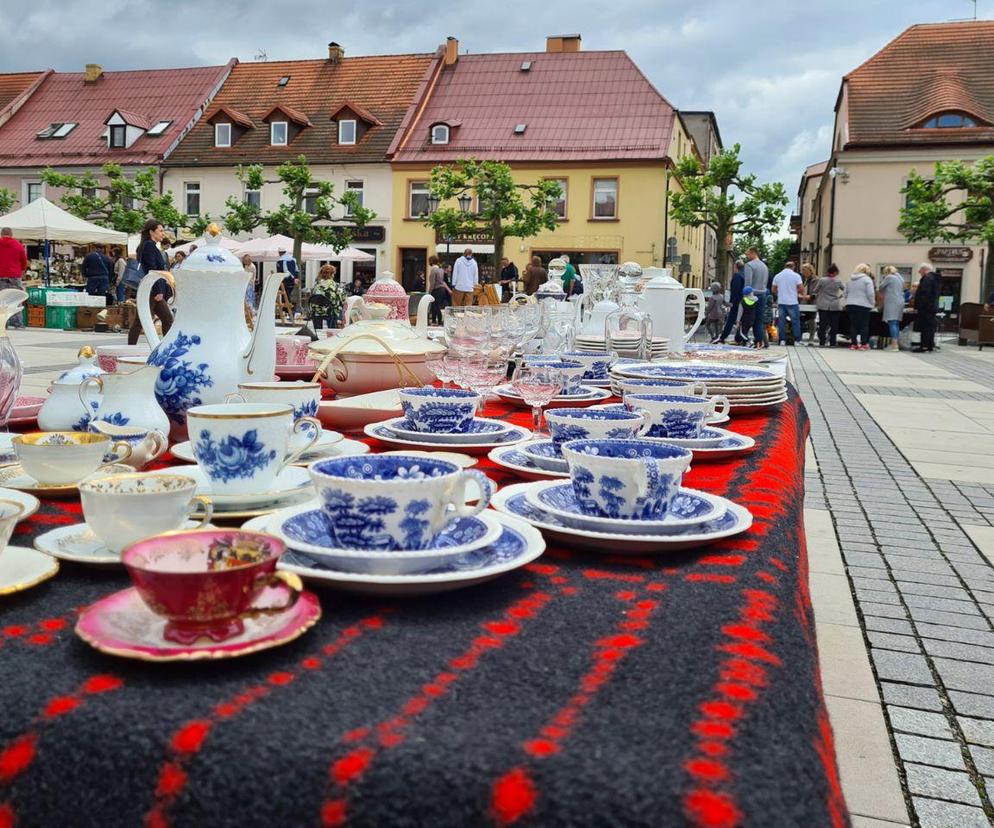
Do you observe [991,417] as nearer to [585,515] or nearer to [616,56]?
[585,515]

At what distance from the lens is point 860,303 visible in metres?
17.1

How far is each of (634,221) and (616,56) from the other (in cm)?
670

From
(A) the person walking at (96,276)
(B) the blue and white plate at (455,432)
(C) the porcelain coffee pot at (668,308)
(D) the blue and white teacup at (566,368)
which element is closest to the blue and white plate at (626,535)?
(B) the blue and white plate at (455,432)

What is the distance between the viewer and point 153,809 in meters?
0.66

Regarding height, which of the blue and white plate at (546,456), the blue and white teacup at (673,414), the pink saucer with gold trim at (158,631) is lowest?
the pink saucer with gold trim at (158,631)

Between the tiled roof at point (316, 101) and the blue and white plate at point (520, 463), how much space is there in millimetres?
29978

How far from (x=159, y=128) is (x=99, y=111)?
316 cm

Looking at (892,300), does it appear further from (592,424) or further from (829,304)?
(592,424)

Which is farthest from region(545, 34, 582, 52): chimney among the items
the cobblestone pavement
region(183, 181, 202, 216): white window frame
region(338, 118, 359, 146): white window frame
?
the cobblestone pavement

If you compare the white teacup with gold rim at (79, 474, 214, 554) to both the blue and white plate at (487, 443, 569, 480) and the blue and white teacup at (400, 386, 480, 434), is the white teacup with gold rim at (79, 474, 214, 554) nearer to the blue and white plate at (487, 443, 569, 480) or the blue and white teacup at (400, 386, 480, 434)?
the blue and white plate at (487, 443, 569, 480)

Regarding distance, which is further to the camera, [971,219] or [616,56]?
[616,56]

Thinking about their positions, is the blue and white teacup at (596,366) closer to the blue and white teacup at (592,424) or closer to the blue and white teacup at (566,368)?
the blue and white teacup at (566,368)

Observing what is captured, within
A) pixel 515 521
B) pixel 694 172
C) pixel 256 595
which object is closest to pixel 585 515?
pixel 515 521

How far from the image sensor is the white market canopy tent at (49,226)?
18.5m
